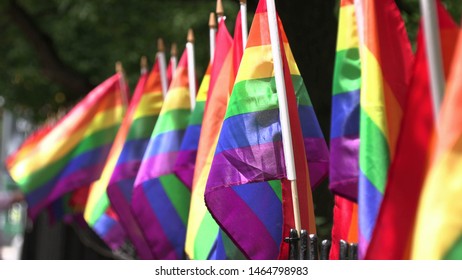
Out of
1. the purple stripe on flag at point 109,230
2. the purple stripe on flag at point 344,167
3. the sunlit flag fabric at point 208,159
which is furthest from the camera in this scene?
the purple stripe on flag at point 109,230

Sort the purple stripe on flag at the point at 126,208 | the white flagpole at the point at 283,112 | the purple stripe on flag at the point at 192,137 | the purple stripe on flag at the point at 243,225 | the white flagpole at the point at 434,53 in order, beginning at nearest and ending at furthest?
the white flagpole at the point at 434,53
the white flagpole at the point at 283,112
the purple stripe on flag at the point at 243,225
the purple stripe on flag at the point at 192,137
the purple stripe on flag at the point at 126,208

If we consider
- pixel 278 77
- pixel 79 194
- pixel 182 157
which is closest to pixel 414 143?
pixel 278 77

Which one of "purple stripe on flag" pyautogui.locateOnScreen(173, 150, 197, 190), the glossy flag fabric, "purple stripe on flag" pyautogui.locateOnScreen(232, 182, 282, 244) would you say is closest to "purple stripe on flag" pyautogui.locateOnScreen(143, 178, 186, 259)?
"purple stripe on flag" pyautogui.locateOnScreen(173, 150, 197, 190)

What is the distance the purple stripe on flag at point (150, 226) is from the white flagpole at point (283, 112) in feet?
8.84

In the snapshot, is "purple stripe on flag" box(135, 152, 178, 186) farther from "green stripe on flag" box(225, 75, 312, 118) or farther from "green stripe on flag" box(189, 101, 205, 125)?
"green stripe on flag" box(225, 75, 312, 118)

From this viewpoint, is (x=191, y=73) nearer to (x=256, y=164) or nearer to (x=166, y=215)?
(x=166, y=215)

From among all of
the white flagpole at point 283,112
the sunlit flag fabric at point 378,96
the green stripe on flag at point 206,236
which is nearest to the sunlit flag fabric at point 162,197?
the green stripe on flag at point 206,236

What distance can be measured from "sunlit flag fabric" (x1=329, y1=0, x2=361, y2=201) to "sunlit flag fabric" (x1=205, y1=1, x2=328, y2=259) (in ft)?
0.77

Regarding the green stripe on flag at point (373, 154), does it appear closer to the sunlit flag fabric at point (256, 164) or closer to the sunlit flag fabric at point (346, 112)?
the sunlit flag fabric at point (346, 112)

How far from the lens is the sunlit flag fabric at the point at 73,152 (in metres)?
11.1

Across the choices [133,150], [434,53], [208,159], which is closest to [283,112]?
[208,159]

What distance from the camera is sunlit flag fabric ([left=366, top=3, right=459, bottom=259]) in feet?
14.5

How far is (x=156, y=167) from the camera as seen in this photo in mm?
8883

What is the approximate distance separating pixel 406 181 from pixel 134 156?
18.1 ft
